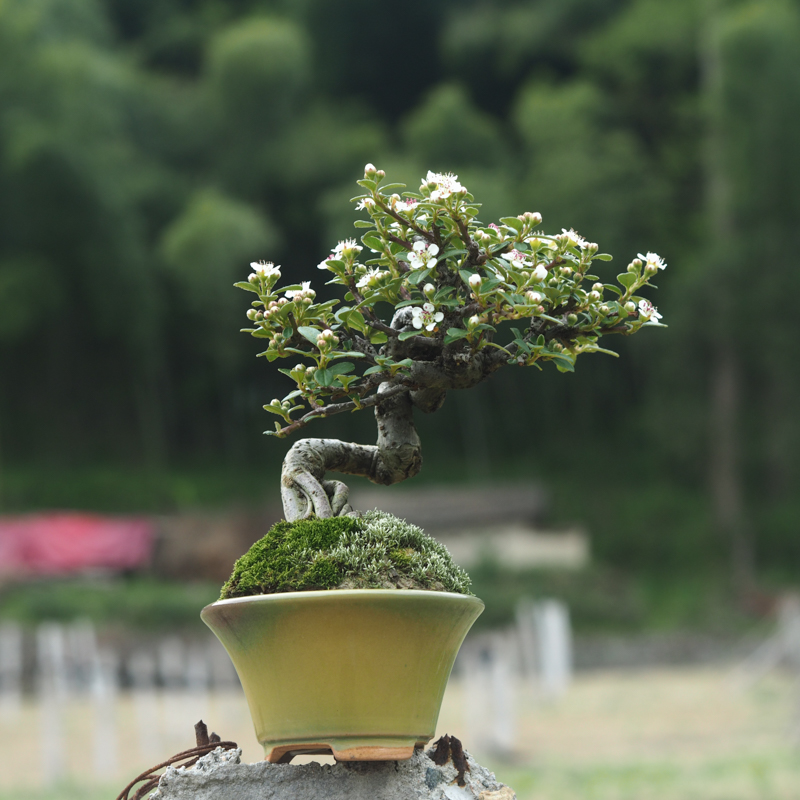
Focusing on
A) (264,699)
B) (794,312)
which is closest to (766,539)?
(794,312)

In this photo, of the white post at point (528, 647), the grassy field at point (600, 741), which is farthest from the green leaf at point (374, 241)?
the white post at point (528, 647)

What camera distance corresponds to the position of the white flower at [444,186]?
4.06ft

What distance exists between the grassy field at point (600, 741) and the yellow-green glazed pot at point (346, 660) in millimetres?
4341

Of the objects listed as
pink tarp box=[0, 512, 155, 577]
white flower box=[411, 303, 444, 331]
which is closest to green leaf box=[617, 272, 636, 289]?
white flower box=[411, 303, 444, 331]

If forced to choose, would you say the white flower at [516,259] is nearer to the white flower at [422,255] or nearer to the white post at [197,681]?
the white flower at [422,255]

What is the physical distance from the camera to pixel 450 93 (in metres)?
17.0

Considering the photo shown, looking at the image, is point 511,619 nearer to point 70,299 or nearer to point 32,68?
point 70,299

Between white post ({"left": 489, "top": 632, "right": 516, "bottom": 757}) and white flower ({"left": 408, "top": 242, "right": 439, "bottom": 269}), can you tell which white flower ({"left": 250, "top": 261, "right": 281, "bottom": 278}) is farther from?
white post ({"left": 489, "top": 632, "right": 516, "bottom": 757})

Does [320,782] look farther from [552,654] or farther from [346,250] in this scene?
[552,654]

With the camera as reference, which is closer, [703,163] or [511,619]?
[511,619]

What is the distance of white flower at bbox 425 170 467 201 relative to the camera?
1.24 m

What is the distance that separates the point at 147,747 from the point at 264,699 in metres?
6.70

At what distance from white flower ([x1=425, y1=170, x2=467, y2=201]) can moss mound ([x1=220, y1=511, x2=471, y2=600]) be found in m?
0.39

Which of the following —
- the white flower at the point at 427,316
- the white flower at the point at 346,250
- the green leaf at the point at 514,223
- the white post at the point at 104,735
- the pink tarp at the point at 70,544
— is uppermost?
the green leaf at the point at 514,223
